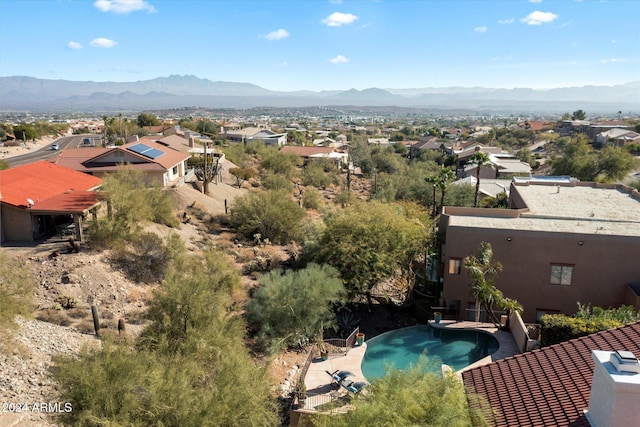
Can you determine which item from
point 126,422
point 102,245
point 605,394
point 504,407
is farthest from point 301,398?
point 102,245

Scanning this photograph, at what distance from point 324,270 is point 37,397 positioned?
13165 mm

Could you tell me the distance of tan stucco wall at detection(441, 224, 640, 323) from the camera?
20750mm

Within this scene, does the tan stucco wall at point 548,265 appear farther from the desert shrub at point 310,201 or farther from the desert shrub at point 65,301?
the desert shrub at point 310,201

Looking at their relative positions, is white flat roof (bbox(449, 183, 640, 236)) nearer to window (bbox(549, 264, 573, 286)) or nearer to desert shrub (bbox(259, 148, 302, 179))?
window (bbox(549, 264, 573, 286))

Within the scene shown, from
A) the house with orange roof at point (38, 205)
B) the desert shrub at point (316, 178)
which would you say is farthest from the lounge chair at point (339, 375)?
the desert shrub at point (316, 178)

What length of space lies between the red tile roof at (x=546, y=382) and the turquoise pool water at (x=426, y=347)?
6.83 metres

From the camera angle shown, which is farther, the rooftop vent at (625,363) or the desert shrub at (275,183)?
the desert shrub at (275,183)

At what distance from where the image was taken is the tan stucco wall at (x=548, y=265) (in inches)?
817

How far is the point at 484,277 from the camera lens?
21.2 m

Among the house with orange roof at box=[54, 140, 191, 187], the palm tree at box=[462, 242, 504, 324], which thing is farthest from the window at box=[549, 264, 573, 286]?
the house with orange roof at box=[54, 140, 191, 187]

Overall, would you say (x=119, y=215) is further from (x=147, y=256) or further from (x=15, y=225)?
(x=15, y=225)

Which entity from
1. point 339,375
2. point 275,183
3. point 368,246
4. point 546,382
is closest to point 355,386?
point 339,375

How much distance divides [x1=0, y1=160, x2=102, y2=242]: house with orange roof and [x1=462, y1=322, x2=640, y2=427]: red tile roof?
65.6 ft

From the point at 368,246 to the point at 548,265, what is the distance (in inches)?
340
